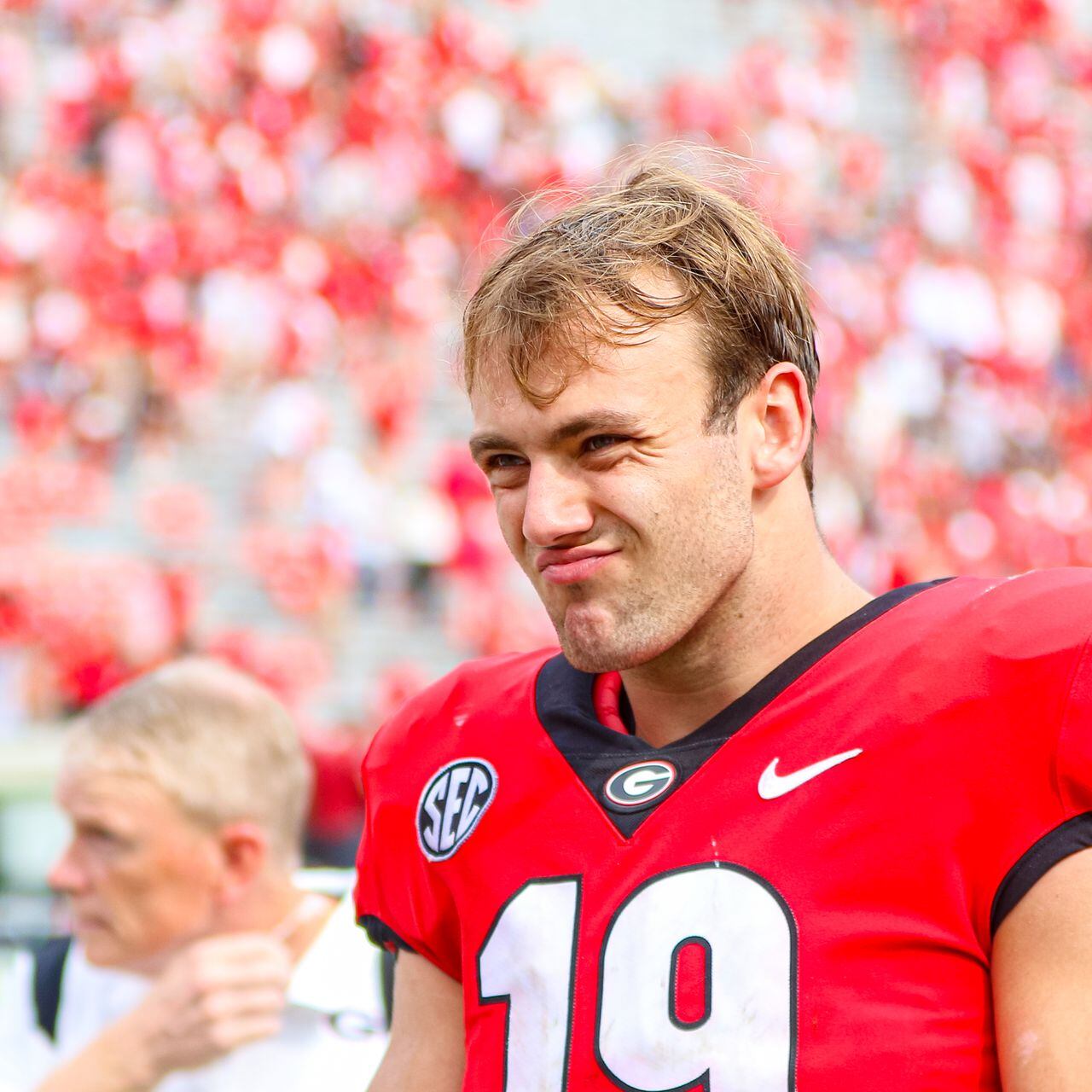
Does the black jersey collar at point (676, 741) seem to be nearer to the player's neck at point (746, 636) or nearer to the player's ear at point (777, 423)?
the player's neck at point (746, 636)

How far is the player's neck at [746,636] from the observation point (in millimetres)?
1352

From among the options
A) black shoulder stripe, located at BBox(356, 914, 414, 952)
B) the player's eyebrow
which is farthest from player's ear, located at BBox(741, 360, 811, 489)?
black shoulder stripe, located at BBox(356, 914, 414, 952)

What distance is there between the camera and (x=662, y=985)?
1.22 meters

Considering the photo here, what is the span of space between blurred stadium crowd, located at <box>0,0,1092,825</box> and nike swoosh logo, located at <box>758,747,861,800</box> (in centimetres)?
502

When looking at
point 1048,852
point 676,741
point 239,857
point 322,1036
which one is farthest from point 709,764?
point 239,857

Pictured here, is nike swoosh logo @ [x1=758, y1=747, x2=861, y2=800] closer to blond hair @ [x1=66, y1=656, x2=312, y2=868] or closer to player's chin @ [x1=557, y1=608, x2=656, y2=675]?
player's chin @ [x1=557, y1=608, x2=656, y2=675]

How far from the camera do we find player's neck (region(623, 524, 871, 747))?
1352mm

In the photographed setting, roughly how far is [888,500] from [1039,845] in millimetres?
7667

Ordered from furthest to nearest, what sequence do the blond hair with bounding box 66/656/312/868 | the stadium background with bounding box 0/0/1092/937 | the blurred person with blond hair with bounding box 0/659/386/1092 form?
the stadium background with bounding box 0/0/1092/937
the blond hair with bounding box 66/656/312/868
the blurred person with blond hair with bounding box 0/659/386/1092

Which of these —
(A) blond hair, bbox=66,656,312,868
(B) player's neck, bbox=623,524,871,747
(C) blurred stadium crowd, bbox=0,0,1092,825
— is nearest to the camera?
(B) player's neck, bbox=623,524,871,747

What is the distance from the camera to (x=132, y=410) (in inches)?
283

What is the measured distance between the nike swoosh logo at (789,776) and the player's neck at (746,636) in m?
0.12

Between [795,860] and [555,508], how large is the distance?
339 millimetres

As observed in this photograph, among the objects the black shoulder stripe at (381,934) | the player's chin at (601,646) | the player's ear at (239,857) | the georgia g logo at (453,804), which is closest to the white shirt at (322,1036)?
the player's ear at (239,857)
